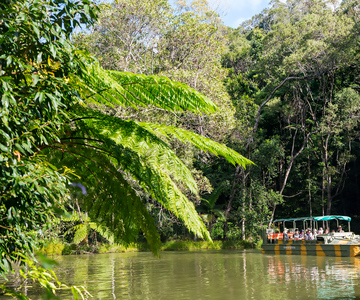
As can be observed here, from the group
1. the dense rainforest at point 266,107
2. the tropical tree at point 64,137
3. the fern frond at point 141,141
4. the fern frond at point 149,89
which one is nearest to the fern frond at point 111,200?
the tropical tree at point 64,137

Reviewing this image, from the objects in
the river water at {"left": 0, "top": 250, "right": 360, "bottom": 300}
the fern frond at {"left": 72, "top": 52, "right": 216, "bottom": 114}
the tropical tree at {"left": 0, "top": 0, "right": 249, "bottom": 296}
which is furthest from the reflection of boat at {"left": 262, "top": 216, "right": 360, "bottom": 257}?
the fern frond at {"left": 72, "top": 52, "right": 216, "bottom": 114}

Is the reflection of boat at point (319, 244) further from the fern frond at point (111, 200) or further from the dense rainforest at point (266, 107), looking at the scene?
the fern frond at point (111, 200)

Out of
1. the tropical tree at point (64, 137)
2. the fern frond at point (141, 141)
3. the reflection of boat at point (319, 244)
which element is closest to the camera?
the tropical tree at point (64, 137)

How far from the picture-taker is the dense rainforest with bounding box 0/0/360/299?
2.60 metres

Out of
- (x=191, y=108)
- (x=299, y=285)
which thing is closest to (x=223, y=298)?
(x=299, y=285)

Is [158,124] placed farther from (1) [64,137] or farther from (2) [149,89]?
(1) [64,137]

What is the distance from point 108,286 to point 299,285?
15.4ft

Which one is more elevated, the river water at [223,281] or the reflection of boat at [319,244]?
the reflection of boat at [319,244]

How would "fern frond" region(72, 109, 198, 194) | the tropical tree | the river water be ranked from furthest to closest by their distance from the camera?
the river water < "fern frond" region(72, 109, 198, 194) < the tropical tree

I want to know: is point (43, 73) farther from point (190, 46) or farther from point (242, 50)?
point (242, 50)

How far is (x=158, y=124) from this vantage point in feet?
15.1

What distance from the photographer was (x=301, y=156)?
26266mm

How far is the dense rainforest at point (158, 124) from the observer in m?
2.60

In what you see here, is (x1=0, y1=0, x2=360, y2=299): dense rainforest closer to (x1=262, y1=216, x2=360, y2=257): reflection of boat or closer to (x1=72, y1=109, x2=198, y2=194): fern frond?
(x1=72, y1=109, x2=198, y2=194): fern frond
